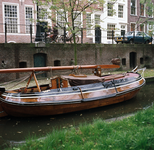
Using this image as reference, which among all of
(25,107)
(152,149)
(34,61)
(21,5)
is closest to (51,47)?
(34,61)

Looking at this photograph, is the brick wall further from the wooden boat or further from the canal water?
the canal water

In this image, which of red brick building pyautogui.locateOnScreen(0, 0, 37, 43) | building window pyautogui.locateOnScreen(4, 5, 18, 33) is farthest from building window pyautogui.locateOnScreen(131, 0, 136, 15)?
building window pyautogui.locateOnScreen(4, 5, 18, 33)

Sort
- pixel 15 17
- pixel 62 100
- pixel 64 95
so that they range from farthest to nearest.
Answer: pixel 15 17
pixel 64 95
pixel 62 100

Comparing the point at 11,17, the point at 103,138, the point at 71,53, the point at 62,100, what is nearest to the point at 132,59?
the point at 71,53

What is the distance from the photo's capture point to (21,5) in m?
16.4

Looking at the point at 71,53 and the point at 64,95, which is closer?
the point at 64,95

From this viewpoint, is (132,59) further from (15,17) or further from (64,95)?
(64,95)

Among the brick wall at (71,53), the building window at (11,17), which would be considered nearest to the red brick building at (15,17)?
the building window at (11,17)

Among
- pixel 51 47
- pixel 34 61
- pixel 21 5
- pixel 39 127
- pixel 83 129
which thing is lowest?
pixel 39 127

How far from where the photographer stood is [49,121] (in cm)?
618

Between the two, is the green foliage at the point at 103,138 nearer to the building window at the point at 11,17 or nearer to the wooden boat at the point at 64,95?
the wooden boat at the point at 64,95

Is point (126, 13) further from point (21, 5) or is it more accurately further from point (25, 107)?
point (25, 107)

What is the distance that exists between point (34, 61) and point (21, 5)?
21.5 ft

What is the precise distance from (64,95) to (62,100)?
8.0 inches
